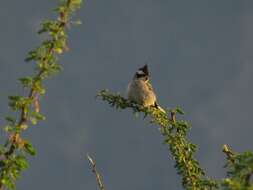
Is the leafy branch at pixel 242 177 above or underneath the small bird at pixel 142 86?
underneath

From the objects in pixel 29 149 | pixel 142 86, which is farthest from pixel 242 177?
pixel 142 86

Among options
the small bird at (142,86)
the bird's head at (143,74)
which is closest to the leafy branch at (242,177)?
the small bird at (142,86)

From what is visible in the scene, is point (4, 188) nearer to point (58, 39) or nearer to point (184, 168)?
point (58, 39)

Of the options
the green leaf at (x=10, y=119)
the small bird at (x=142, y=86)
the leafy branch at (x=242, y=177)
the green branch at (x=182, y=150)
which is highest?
the small bird at (x=142, y=86)

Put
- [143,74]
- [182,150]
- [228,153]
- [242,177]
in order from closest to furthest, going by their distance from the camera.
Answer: [242,177]
[228,153]
[182,150]
[143,74]

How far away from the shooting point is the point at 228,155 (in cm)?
763

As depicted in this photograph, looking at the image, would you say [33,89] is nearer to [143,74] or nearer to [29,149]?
[29,149]

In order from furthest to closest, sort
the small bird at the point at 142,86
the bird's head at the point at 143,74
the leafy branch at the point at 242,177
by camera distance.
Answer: the bird's head at the point at 143,74, the small bird at the point at 142,86, the leafy branch at the point at 242,177

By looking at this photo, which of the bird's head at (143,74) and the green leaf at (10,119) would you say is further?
the bird's head at (143,74)

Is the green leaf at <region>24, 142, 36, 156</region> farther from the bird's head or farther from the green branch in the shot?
the bird's head

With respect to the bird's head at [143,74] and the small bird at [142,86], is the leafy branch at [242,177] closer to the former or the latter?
the small bird at [142,86]

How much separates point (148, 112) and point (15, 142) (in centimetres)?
672

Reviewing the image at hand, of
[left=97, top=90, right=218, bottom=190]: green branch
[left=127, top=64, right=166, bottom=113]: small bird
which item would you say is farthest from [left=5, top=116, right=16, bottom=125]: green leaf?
[left=127, top=64, right=166, bottom=113]: small bird

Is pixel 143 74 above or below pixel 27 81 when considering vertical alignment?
above
